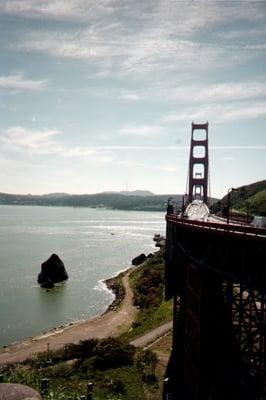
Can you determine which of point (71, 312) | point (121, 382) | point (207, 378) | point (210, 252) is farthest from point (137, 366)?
point (71, 312)

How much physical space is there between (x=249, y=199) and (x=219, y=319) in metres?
84.5

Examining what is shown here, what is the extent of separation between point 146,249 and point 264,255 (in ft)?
385

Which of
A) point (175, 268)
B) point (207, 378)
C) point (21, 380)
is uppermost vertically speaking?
point (175, 268)

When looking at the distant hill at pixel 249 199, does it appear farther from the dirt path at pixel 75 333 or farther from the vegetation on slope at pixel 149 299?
the dirt path at pixel 75 333

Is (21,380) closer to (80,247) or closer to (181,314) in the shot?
(181,314)

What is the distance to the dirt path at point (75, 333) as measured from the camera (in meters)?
39.8

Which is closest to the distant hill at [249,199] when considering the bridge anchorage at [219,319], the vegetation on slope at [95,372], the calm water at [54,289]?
the calm water at [54,289]

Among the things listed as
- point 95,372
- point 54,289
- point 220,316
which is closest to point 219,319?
point 220,316

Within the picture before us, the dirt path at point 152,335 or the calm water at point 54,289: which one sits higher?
the dirt path at point 152,335

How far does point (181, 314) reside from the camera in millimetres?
30172

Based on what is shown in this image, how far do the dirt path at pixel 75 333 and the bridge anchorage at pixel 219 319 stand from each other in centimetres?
1592

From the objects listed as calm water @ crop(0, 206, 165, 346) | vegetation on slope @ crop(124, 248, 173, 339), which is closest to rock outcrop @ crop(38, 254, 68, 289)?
calm water @ crop(0, 206, 165, 346)

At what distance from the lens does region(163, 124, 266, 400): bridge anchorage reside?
58.6ft

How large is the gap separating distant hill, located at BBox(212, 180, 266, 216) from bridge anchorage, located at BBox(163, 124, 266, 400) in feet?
206
